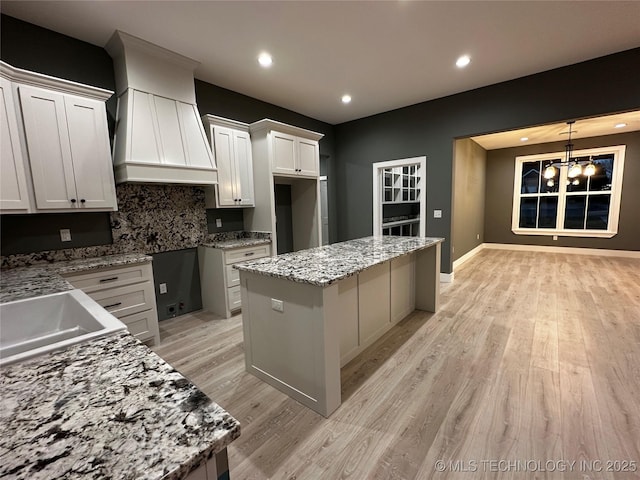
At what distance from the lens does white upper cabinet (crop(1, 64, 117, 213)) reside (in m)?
2.18

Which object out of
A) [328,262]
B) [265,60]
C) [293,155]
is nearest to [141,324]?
[328,262]

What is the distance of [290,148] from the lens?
159 inches

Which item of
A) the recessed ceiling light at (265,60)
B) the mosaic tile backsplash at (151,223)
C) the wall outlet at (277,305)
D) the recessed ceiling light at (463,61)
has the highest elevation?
the recessed ceiling light at (265,60)

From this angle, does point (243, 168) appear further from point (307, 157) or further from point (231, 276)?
point (231, 276)

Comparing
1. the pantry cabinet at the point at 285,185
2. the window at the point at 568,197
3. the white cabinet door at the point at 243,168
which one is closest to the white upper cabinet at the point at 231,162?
the white cabinet door at the point at 243,168

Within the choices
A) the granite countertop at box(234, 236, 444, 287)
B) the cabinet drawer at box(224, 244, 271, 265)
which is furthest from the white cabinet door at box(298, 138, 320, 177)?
the granite countertop at box(234, 236, 444, 287)

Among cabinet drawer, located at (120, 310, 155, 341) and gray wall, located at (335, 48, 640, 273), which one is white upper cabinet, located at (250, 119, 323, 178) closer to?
gray wall, located at (335, 48, 640, 273)

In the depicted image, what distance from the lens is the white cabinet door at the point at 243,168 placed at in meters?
3.70

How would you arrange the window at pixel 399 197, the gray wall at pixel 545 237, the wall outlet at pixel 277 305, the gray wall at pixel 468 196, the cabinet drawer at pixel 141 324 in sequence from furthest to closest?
the gray wall at pixel 545 237 → the gray wall at pixel 468 196 → the window at pixel 399 197 → the cabinet drawer at pixel 141 324 → the wall outlet at pixel 277 305

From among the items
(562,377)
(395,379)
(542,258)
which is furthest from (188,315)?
(542,258)

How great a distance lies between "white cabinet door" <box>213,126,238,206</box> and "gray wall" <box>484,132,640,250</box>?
6887 mm

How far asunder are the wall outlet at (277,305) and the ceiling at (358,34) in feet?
7.69

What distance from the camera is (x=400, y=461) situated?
1511mm

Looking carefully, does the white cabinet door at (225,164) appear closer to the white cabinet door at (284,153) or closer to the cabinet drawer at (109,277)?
the white cabinet door at (284,153)
